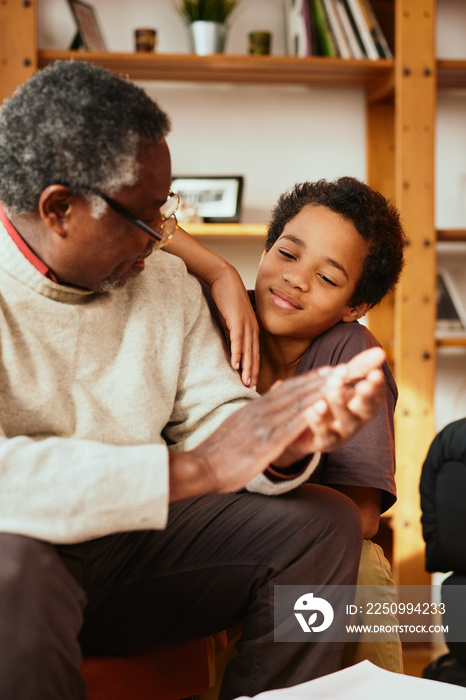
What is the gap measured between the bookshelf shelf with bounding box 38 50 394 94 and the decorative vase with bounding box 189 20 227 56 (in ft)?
0.18

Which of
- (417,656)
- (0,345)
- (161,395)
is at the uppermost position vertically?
(0,345)

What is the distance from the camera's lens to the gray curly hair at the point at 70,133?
40.8 inches

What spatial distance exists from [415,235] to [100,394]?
1.75m

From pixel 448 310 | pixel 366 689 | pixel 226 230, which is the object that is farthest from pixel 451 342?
pixel 366 689

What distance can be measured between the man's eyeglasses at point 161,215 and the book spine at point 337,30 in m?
1.71

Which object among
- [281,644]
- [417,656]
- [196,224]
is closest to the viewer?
[281,644]

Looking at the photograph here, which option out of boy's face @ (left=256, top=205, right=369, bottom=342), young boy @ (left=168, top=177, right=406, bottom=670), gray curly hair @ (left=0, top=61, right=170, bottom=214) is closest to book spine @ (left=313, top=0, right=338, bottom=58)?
young boy @ (left=168, top=177, right=406, bottom=670)

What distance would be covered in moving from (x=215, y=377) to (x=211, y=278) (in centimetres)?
27

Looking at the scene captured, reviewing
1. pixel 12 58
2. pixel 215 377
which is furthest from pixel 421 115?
pixel 215 377

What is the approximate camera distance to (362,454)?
1.34 meters

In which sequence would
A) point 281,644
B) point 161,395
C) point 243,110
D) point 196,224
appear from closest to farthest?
1. point 281,644
2. point 161,395
3. point 196,224
4. point 243,110

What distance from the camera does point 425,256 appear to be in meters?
2.65

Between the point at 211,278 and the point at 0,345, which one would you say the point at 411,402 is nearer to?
the point at 211,278

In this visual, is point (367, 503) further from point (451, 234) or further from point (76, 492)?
point (451, 234)
